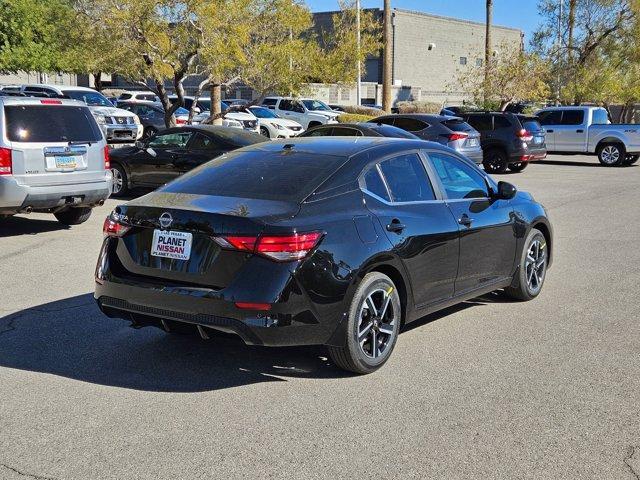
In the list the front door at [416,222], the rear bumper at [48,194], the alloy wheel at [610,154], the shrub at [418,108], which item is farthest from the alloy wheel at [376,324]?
the shrub at [418,108]

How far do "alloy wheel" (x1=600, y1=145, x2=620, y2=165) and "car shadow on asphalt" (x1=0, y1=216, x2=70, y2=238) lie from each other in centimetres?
1944

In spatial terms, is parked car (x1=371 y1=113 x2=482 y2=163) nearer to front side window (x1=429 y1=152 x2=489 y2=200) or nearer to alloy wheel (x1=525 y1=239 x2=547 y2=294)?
alloy wheel (x1=525 y1=239 x2=547 y2=294)

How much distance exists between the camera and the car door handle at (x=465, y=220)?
648 centimetres

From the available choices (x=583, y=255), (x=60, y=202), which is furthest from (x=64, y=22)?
(x=583, y=255)

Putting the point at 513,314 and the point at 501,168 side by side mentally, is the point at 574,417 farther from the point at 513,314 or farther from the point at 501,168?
the point at 501,168

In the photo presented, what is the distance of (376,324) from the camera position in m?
5.60

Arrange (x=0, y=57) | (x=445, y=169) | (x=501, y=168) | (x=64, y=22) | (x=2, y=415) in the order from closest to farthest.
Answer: (x=2, y=415)
(x=445, y=169)
(x=64, y=22)
(x=501, y=168)
(x=0, y=57)

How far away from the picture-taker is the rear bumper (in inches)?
405

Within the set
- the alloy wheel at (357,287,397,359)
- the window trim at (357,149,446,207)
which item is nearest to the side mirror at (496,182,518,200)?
the window trim at (357,149,446,207)

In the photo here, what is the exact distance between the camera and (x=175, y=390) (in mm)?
5215

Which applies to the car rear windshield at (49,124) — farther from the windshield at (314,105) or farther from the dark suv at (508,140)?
the windshield at (314,105)

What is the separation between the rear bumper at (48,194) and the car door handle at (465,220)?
624cm

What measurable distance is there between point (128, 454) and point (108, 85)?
64754 millimetres

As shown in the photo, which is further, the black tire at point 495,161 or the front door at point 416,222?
the black tire at point 495,161
